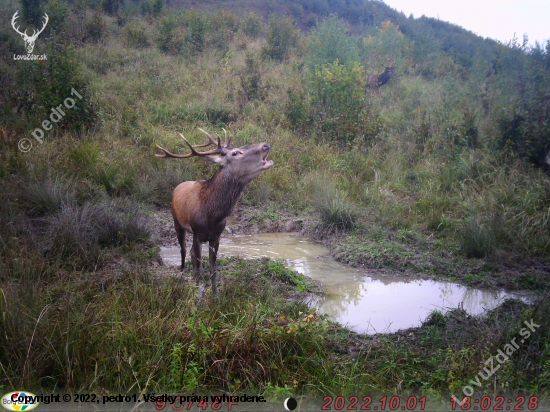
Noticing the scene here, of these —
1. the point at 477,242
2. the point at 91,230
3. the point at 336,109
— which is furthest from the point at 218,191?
the point at 336,109

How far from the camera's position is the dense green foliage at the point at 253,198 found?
131 inches

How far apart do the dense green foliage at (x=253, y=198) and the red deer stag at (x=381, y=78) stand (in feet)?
1.52

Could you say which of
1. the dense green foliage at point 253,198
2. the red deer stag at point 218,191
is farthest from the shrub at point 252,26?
the red deer stag at point 218,191

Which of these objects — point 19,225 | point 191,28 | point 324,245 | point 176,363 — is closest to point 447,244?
point 324,245

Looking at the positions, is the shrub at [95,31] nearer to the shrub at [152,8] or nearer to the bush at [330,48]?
the shrub at [152,8]

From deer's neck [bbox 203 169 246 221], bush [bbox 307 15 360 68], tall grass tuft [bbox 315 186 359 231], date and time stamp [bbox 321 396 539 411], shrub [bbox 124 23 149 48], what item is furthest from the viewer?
shrub [bbox 124 23 149 48]

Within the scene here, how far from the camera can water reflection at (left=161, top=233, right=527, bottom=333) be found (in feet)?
16.6

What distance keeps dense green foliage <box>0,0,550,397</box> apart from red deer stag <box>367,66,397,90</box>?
46cm

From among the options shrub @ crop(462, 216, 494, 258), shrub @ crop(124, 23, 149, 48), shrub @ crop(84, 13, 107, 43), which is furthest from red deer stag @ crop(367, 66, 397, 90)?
shrub @ crop(462, 216, 494, 258)

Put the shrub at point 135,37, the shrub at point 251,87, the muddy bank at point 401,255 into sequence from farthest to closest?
1. the shrub at point 135,37
2. the shrub at point 251,87
3. the muddy bank at point 401,255

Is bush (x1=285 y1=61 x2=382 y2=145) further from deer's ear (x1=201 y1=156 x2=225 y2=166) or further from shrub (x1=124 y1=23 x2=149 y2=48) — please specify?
shrub (x1=124 y1=23 x2=149 y2=48)

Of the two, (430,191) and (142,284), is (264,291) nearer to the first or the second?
(142,284)

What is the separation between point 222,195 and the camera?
186 inches

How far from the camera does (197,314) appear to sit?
148 inches
